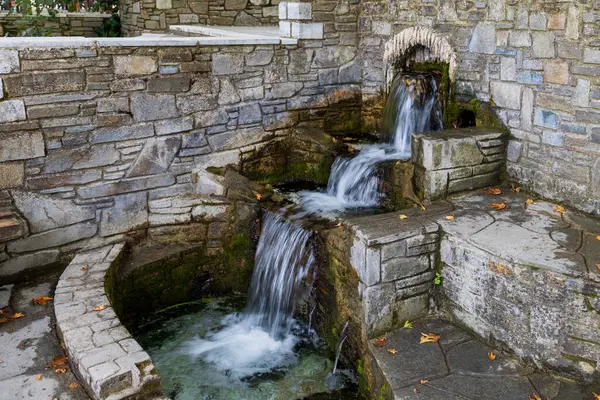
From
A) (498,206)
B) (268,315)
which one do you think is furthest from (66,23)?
(498,206)

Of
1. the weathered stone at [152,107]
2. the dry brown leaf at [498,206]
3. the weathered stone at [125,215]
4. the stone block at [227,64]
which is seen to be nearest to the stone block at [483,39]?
the dry brown leaf at [498,206]

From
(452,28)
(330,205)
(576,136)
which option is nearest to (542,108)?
(576,136)

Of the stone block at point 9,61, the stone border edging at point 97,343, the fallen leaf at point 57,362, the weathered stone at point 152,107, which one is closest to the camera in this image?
the stone border edging at point 97,343

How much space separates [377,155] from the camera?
617cm

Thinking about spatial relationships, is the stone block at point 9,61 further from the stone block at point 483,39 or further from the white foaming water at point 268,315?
the stone block at point 483,39

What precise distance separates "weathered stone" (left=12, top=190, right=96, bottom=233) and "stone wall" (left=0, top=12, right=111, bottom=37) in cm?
641

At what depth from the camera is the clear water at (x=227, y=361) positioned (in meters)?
4.61

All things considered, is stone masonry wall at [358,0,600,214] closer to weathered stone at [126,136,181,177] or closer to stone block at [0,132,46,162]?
weathered stone at [126,136,181,177]

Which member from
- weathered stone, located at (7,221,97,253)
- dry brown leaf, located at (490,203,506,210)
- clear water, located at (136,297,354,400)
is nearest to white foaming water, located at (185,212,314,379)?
clear water, located at (136,297,354,400)

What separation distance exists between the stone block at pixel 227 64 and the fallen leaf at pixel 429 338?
11.0ft

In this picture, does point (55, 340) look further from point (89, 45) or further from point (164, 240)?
point (89, 45)

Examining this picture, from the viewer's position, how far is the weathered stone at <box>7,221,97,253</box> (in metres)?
5.16

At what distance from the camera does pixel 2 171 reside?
197 inches

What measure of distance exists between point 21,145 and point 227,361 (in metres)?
2.62
